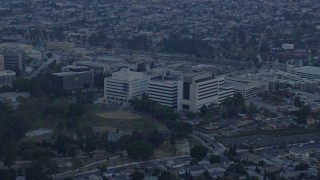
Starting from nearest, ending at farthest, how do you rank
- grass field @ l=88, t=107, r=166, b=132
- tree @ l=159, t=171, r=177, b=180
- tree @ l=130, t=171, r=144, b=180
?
1. tree @ l=159, t=171, r=177, b=180
2. tree @ l=130, t=171, r=144, b=180
3. grass field @ l=88, t=107, r=166, b=132

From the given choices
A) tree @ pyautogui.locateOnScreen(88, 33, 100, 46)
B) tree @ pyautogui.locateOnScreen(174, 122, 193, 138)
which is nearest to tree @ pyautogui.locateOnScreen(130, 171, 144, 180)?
tree @ pyautogui.locateOnScreen(174, 122, 193, 138)

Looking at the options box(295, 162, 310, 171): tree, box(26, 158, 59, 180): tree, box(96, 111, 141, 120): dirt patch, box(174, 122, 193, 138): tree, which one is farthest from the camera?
box(96, 111, 141, 120): dirt patch

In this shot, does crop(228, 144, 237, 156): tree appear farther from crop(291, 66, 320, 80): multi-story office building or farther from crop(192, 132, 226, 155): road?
crop(291, 66, 320, 80): multi-story office building

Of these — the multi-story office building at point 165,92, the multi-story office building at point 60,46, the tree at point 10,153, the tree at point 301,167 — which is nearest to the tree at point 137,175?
the tree at point 10,153

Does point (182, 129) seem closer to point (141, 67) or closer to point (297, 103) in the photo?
point (297, 103)

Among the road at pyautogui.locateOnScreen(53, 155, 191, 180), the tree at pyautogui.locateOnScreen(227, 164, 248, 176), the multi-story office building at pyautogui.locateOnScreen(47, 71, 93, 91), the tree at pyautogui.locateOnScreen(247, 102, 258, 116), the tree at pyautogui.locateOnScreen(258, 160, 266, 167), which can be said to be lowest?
the road at pyautogui.locateOnScreen(53, 155, 191, 180)

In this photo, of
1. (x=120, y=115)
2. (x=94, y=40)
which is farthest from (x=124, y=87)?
(x=94, y=40)

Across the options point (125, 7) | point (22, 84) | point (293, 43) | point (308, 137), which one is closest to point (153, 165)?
point (308, 137)
